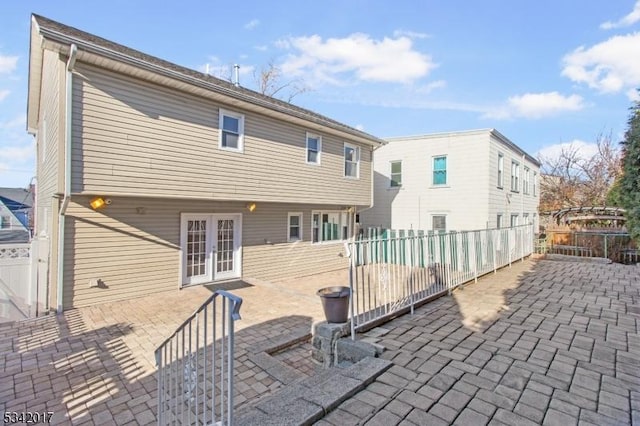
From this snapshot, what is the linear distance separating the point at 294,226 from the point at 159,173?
5278 mm

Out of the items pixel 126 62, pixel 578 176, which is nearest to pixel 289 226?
pixel 126 62

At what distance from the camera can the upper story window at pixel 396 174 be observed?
1534 cm

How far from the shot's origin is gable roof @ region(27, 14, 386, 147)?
564 cm

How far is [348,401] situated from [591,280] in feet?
28.9

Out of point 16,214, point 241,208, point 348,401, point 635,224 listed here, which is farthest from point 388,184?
point 16,214

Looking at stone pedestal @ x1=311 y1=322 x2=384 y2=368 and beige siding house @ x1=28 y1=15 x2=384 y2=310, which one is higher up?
beige siding house @ x1=28 y1=15 x2=384 y2=310

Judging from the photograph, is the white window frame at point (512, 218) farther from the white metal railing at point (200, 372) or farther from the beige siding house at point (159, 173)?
the white metal railing at point (200, 372)

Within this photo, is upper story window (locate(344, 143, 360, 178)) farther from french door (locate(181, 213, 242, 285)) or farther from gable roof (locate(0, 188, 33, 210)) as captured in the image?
gable roof (locate(0, 188, 33, 210))

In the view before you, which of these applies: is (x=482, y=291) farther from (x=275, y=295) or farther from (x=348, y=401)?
(x=348, y=401)

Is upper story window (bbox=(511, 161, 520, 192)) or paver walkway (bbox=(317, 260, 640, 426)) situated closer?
paver walkway (bbox=(317, 260, 640, 426))

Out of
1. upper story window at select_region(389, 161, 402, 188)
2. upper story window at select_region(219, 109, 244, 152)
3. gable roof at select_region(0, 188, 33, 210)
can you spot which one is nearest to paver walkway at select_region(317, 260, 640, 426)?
upper story window at select_region(219, 109, 244, 152)

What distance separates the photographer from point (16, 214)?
909 inches

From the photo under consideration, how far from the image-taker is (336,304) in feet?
13.4

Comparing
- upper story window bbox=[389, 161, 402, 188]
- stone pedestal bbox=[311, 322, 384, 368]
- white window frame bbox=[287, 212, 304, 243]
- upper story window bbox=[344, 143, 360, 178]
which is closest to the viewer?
stone pedestal bbox=[311, 322, 384, 368]
